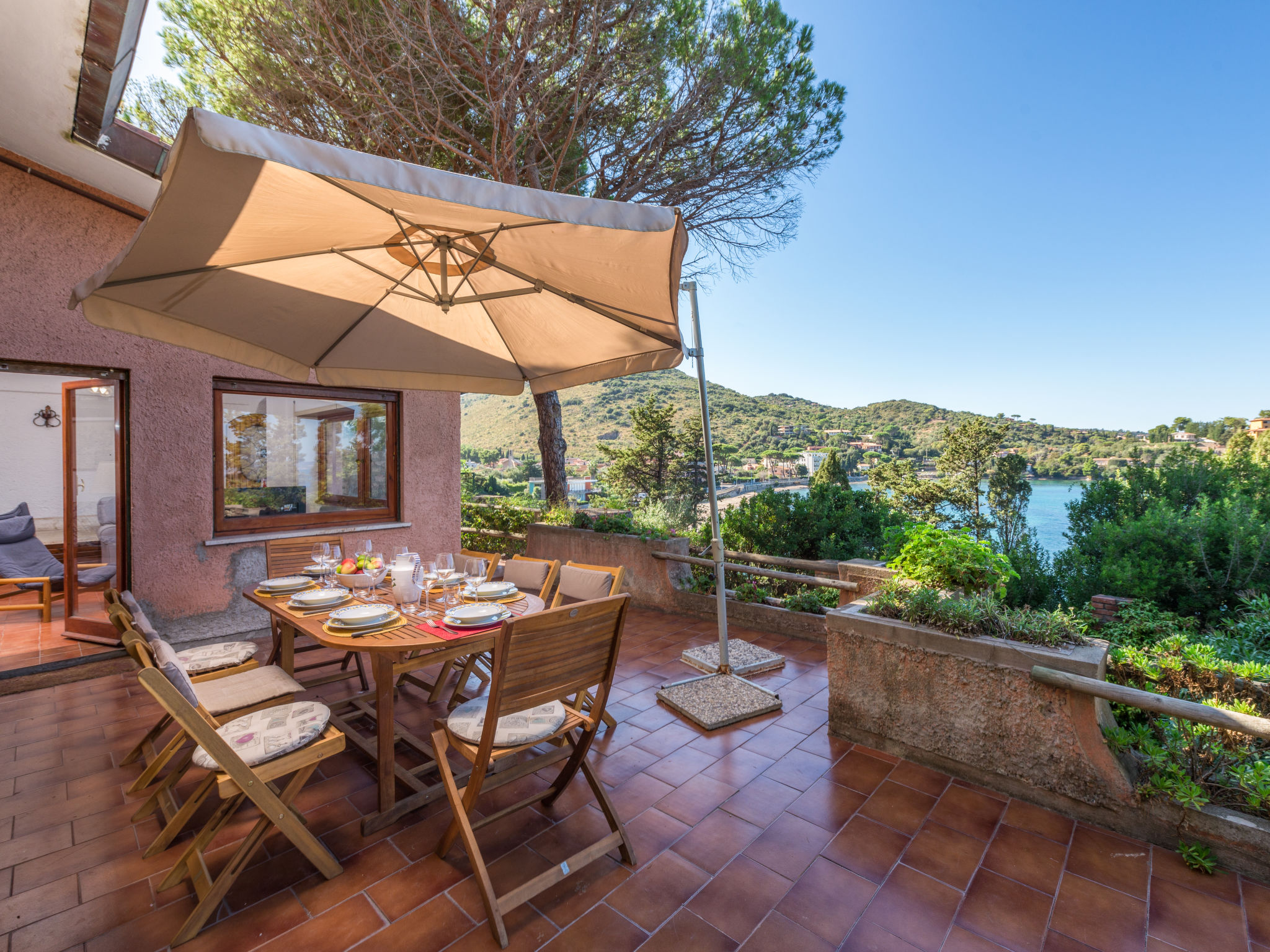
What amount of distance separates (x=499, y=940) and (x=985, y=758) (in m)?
2.05

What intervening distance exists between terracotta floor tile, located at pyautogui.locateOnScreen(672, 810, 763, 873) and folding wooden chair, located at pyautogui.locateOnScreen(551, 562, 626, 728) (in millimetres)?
871

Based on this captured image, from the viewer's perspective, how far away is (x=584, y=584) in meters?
3.04

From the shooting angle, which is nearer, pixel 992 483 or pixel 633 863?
pixel 633 863

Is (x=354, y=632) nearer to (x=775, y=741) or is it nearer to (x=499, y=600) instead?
(x=499, y=600)

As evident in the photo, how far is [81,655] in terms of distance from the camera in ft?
12.7

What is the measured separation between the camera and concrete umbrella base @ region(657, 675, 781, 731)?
3033 mm

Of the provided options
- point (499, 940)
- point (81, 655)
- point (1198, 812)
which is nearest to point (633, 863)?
point (499, 940)

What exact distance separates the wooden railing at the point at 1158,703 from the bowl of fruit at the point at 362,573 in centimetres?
296

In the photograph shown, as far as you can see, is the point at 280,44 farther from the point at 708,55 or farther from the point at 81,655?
the point at 81,655

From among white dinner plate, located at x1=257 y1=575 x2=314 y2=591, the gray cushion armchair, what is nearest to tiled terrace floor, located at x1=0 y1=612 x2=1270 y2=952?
white dinner plate, located at x1=257 y1=575 x2=314 y2=591

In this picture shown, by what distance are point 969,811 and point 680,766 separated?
1186 mm

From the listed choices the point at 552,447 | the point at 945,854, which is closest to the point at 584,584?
the point at 945,854

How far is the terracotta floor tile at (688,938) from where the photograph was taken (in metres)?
1.60

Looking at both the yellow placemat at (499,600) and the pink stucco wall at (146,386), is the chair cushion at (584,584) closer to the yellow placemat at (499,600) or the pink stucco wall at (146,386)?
the yellow placemat at (499,600)
